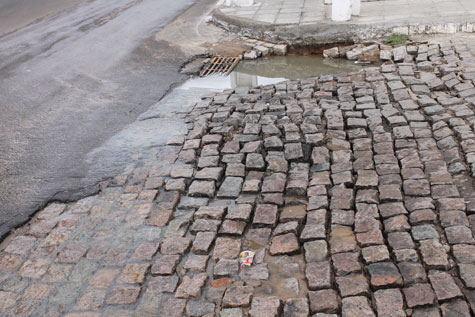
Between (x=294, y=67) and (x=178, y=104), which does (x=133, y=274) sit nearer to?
(x=178, y=104)

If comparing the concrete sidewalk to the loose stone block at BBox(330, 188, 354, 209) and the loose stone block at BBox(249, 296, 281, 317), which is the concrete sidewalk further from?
the loose stone block at BBox(249, 296, 281, 317)

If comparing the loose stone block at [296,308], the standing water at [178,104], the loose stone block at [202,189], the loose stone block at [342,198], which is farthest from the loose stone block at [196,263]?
the standing water at [178,104]

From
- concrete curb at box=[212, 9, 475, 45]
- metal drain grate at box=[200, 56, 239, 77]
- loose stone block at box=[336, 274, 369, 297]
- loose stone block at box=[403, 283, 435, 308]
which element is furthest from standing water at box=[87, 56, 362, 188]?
loose stone block at box=[403, 283, 435, 308]

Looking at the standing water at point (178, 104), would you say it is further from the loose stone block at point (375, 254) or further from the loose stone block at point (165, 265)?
the loose stone block at point (375, 254)

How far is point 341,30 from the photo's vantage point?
10.2 meters

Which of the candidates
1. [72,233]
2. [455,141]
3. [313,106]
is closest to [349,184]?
[455,141]

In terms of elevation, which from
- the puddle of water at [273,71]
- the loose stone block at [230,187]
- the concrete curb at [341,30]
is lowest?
the loose stone block at [230,187]

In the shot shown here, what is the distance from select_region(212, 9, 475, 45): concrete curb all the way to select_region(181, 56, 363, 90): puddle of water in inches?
22.1

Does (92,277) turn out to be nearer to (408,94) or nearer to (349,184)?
(349,184)

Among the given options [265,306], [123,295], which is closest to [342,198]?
[265,306]

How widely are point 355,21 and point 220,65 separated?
10.8ft

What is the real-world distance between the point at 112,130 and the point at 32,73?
3.85 metres

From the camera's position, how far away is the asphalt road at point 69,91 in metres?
6.00

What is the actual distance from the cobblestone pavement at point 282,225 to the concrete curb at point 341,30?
3.32 metres
